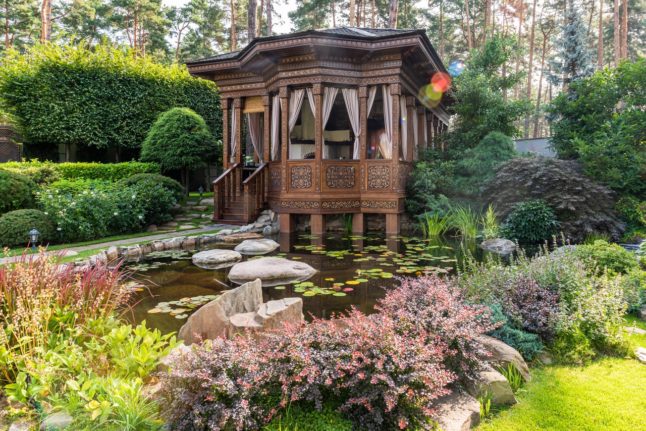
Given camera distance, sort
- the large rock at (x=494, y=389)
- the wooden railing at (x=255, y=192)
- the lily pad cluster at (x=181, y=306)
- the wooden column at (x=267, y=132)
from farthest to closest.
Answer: the wooden column at (x=267, y=132) < the wooden railing at (x=255, y=192) < the lily pad cluster at (x=181, y=306) < the large rock at (x=494, y=389)

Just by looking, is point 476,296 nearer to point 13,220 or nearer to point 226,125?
point 13,220

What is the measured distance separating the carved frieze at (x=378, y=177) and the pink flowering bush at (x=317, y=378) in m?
6.74

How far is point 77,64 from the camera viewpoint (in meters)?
12.1

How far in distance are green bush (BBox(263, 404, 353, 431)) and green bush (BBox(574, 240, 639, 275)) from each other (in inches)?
139

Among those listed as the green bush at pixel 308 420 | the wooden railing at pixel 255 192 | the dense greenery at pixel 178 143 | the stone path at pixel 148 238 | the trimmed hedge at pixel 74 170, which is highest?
the dense greenery at pixel 178 143

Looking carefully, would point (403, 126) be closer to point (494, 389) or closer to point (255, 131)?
point (255, 131)

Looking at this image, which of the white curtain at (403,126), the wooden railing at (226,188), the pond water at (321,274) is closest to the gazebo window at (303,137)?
the wooden railing at (226,188)

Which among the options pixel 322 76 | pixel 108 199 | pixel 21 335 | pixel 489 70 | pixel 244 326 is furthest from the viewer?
pixel 489 70

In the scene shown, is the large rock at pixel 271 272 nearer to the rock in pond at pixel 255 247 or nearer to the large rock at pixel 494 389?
the rock in pond at pixel 255 247

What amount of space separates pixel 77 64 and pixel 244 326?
500 inches

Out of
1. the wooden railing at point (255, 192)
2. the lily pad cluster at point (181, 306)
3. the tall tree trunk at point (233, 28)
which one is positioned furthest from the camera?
the tall tree trunk at point (233, 28)

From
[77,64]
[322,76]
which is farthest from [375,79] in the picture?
[77,64]

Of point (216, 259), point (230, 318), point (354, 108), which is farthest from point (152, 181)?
point (230, 318)

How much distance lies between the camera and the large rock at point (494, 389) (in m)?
2.24
